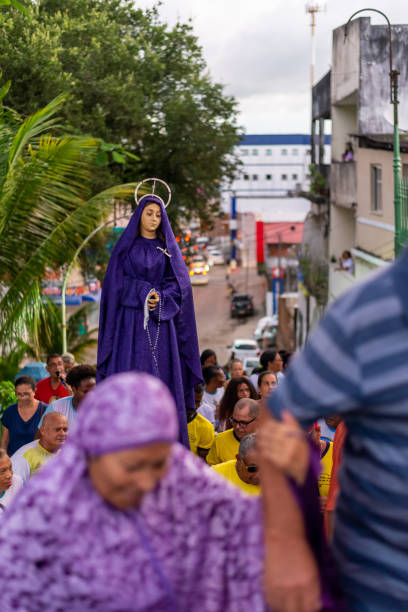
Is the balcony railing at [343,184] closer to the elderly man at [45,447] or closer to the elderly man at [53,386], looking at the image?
the elderly man at [53,386]

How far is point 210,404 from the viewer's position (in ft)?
32.8

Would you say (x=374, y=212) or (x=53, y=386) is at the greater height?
(x=374, y=212)

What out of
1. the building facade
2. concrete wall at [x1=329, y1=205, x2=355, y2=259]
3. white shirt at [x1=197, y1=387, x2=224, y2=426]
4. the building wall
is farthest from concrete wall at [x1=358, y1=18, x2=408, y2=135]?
white shirt at [x1=197, y1=387, x2=224, y2=426]

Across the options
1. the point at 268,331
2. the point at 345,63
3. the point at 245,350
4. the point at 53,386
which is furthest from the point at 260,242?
the point at 53,386

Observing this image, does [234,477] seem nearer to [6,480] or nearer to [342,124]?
[6,480]

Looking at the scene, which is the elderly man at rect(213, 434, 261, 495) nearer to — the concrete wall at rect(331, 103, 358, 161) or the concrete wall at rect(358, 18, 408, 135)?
the concrete wall at rect(358, 18, 408, 135)

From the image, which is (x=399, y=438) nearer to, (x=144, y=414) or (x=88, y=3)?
(x=144, y=414)

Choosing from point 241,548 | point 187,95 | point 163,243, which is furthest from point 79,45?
point 241,548

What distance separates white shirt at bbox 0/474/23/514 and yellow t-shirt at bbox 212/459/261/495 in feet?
4.54

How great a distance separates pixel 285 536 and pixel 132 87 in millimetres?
20677

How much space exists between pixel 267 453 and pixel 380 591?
17.4 inches

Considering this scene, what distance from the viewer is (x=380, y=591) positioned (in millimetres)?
2146

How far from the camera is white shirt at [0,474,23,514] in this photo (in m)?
5.62

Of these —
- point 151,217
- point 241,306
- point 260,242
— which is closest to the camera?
point 151,217
